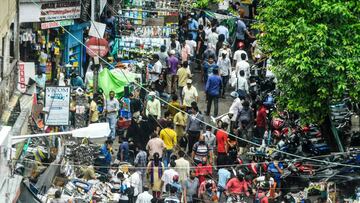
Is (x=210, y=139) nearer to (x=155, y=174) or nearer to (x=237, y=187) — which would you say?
(x=155, y=174)

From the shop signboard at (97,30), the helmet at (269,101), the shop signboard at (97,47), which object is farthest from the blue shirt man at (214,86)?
the shop signboard at (97,30)

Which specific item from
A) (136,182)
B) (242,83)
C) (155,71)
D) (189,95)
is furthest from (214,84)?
(136,182)

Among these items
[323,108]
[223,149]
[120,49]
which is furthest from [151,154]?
[120,49]

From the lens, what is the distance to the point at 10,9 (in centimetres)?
A: 2894

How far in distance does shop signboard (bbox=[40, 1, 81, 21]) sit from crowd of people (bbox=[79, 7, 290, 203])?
2360 millimetres

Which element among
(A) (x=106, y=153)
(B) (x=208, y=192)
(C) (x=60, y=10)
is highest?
(C) (x=60, y=10)

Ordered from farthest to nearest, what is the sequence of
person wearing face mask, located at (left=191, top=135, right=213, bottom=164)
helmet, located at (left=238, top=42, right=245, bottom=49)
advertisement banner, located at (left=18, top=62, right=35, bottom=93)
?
helmet, located at (left=238, top=42, right=245, bottom=49)
person wearing face mask, located at (left=191, top=135, right=213, bottom=164)
advertisement banner, located at (left=18, top=62, right=35, bottom=93)

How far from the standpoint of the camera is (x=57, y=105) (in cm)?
3253

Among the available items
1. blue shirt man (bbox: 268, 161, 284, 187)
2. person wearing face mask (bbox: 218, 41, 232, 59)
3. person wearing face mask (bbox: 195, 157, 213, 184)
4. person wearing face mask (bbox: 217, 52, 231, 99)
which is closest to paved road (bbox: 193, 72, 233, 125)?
person wearing face mask (bbox: 217, 52, 231, 99)

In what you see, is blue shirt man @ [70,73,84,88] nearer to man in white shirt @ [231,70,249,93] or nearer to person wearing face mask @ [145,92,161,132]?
person wearing face mask @ [145,92,161,132]

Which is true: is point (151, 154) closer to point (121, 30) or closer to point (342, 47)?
point (342, 47)

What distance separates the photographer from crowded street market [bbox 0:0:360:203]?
1239 inches

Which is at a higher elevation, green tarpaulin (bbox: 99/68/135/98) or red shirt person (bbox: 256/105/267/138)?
green tarpaulin (bbox: 99/68/135/98)

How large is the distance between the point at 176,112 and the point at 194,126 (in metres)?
1.18
